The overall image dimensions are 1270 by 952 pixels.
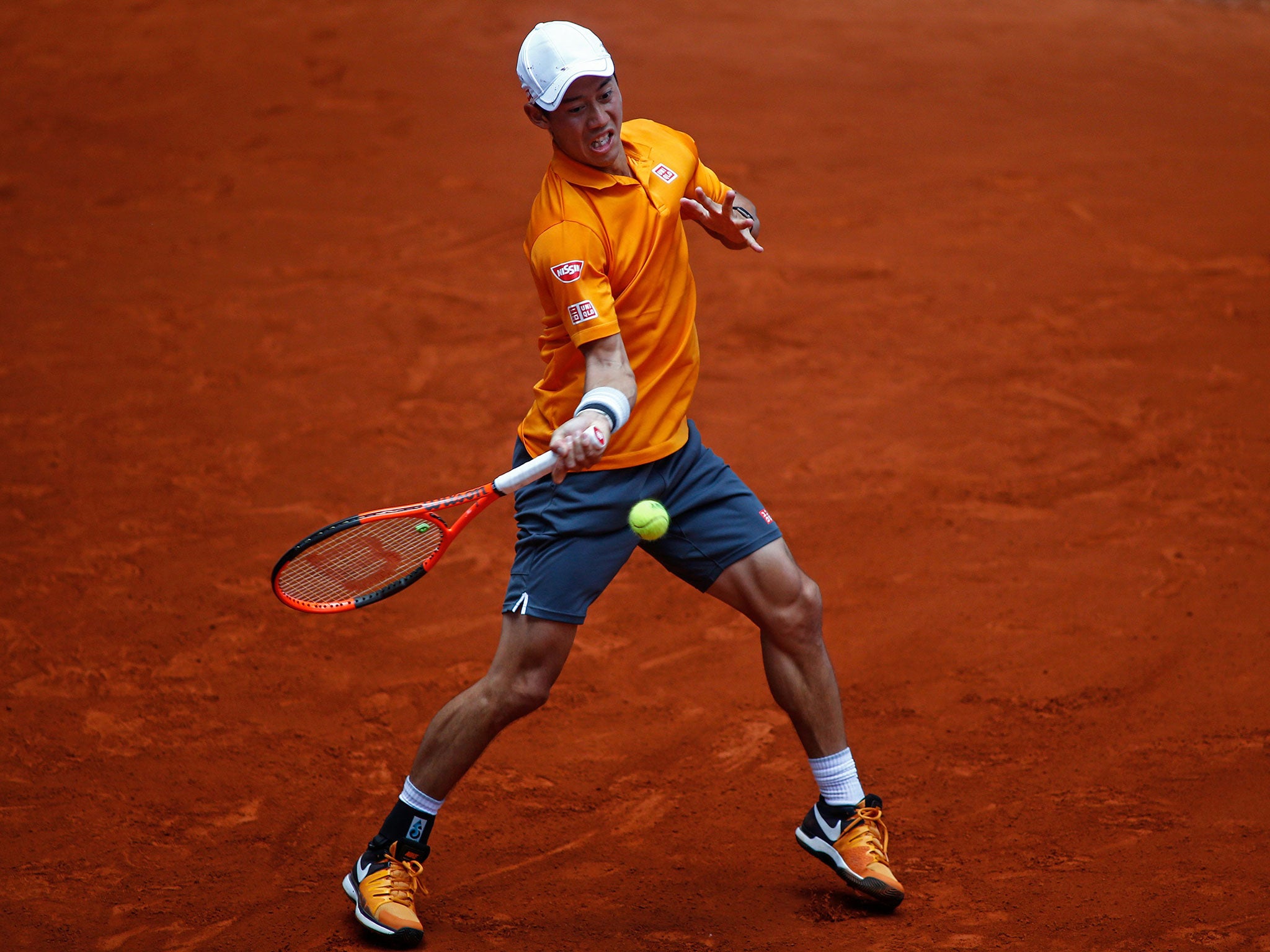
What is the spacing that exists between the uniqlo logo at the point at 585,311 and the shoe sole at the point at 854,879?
1.53m

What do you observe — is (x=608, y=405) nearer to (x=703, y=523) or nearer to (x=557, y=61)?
Result: (x=703, y=523)

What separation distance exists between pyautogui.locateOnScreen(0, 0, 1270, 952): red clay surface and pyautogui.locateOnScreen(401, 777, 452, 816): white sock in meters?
0.33

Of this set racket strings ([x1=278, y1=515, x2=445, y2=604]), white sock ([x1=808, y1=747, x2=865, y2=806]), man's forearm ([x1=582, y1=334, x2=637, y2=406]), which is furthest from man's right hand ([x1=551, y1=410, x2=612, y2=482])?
white sock ([x1=808, y1=747, x2=865, y2=806])

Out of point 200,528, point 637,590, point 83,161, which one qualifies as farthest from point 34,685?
point 83,161

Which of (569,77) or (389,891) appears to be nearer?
(569,77)

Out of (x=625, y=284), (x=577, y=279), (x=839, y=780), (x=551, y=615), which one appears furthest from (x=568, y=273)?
(x=839, y=780)

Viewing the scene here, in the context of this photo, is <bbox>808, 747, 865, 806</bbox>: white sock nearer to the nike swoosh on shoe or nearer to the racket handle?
the nike swoosh on shoe

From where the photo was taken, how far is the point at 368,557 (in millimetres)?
3441

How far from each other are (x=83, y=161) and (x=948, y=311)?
6423mm

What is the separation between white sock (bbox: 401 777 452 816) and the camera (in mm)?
3219

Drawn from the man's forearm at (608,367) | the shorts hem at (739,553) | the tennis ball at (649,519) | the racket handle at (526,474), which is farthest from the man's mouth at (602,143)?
the shorts hem at (739,553)

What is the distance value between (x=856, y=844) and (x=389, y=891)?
1225 mm

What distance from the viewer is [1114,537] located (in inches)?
205

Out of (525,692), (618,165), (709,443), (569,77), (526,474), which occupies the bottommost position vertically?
Answer: (709,443)
